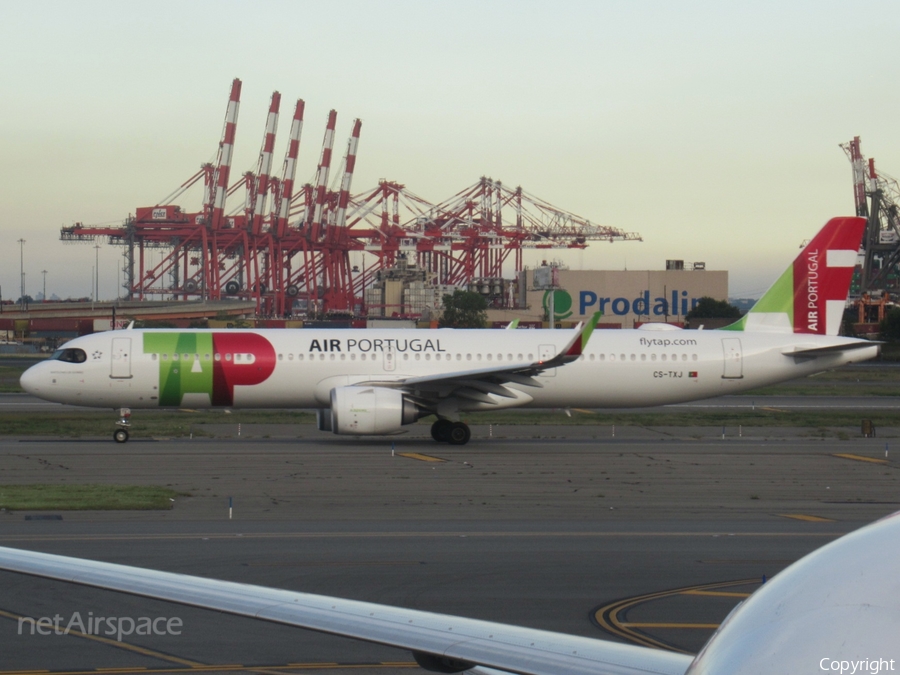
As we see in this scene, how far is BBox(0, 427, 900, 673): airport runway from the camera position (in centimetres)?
882

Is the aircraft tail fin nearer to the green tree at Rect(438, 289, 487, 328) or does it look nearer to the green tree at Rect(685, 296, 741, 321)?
the green tree at Rect(438, 289, 487, 328)

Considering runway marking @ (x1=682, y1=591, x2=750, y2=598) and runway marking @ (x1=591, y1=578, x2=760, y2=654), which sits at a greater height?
runway marking @ (x1=591, y1=578, x2=760, y2=654)

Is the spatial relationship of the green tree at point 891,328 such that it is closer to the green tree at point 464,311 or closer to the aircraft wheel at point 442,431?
the green tree at point 464,311

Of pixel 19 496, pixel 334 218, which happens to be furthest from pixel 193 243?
pixel 19 496

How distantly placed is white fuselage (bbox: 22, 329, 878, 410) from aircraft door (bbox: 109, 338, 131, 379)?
3cm

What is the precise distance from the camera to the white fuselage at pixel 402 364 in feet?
80.3

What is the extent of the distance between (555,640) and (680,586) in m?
7.27

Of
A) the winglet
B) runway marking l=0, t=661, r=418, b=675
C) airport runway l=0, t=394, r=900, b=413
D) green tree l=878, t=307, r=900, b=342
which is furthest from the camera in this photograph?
green tree l=878, t=307, r=900, b=342

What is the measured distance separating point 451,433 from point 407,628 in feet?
68.4

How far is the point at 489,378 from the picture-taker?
24141 millimetres

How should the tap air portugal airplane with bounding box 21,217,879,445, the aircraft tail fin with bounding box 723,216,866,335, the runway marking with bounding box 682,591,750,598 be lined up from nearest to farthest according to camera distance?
the runway marking with bounding box 682,591,750,598
the tap air portugal airplane with bounding box 21,217,879,445
the aircraft tail fin with bounding box 723,216,866,335

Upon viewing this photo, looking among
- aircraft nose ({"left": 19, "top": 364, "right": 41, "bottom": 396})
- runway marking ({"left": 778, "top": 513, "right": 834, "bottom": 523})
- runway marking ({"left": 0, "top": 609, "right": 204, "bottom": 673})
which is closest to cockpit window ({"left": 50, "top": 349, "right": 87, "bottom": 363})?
aircraft nose ({"left": 19, "top": 364, "right": 41, "bottom": 396})

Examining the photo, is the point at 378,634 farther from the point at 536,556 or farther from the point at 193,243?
the point at 193,243

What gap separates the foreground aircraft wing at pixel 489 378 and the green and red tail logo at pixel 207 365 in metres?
2.74
